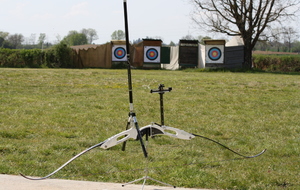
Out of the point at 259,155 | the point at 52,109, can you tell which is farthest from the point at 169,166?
the point at 52,109

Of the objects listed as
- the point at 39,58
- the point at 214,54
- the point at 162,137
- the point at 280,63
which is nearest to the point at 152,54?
the point at 214,54

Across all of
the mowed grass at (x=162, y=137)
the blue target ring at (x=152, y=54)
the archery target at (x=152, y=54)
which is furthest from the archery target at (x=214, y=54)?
the mowed grass at (x=162, y=137)

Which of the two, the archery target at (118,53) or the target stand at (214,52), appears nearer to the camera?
the target stand at (214,52)

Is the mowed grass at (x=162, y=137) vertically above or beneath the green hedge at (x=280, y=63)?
beneath

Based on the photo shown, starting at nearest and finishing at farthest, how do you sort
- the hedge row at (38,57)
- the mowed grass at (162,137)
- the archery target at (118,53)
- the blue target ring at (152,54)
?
the mowed grass at (162,137)
the hedge row at (38,57)
the archery target at (118,53)
the blue target ring at (152,54)

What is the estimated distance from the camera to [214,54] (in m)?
28.3

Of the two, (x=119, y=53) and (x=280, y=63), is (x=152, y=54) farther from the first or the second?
(x=280, y=63)

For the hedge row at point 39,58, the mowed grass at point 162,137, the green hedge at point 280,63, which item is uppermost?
the hedge row at point 39,58

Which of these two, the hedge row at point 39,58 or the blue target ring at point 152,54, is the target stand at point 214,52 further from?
the hedge row at point 39,58

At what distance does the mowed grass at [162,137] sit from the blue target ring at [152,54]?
57.2 ft

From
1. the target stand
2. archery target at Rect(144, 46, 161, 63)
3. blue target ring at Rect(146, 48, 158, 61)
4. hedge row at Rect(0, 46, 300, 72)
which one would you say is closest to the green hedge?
the target stand

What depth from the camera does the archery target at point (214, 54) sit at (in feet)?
92.7

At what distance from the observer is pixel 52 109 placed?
8812mm

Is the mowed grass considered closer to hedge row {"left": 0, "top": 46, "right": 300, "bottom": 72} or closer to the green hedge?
hedge row {"left": 0, "top": 46, "right": 300, "bottom": 72}
